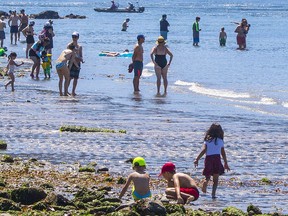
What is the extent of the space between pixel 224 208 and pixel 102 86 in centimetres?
1595

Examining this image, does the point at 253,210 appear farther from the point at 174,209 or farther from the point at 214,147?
the point at 214,147

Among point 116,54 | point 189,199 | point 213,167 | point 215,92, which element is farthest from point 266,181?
point 116,54

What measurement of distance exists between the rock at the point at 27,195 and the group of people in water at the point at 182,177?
107 centimetres

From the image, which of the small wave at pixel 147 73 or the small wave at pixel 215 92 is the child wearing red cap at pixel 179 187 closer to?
the small wave at pixel 215 92

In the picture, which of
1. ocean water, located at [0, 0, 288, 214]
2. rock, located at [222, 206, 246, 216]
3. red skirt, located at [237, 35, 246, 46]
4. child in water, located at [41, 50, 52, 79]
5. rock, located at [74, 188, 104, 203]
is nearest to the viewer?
rock, located at [222, 206, 246, 216]

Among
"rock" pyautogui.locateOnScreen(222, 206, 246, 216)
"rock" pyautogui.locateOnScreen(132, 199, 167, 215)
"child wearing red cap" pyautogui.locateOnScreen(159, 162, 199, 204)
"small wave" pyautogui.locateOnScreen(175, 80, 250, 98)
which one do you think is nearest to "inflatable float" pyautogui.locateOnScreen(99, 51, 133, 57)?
"small wave" pyautogui.locateOnScreen(175, 80, 250, 98)

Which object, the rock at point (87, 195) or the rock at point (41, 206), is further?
the rock at point (87, 195)

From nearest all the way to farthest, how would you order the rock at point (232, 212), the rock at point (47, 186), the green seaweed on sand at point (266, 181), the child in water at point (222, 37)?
the rock at point (232, 212)
the rock at point (47, 186)
the green seaweed on sand at point (266, 181)
the child in water at point (222, 37)

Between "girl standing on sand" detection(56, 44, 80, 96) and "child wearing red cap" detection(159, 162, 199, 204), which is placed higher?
"girl standing on sand" detection(56, 44, 80, 96)

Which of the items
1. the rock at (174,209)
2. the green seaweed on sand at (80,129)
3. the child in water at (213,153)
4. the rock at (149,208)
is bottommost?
the green seaweed on sand at (80,129)

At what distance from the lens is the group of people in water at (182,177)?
434 inches

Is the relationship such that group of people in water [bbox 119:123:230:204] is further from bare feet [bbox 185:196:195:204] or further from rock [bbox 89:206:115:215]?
rock [bbox 89:206:115:215]

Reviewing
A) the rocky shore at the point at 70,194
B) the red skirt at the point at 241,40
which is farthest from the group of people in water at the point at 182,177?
the red skirt at the point at 241,40

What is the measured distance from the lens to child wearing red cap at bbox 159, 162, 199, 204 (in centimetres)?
1114
